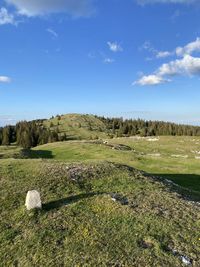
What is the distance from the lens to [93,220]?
18.9m


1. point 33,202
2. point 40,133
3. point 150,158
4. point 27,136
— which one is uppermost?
point 40,133

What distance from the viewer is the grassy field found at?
15.5m

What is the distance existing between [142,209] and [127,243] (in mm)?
4379

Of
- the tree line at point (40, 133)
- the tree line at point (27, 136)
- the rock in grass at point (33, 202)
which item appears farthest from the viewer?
the tree line at point (40, 133)

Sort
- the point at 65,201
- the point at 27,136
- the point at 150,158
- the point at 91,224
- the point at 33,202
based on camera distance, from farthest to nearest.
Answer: the point at 27,136 < the point at 150,158 < the point at 65,201 < the point at 33,202 < the point at 91,224

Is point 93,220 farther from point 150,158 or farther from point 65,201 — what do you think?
point 150,158

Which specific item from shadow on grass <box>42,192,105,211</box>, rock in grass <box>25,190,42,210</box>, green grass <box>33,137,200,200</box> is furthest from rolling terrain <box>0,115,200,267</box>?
green grass <box>33,137,200,200</box>

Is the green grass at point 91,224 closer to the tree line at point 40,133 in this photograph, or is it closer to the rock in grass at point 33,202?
the rock in grass at point 33,202

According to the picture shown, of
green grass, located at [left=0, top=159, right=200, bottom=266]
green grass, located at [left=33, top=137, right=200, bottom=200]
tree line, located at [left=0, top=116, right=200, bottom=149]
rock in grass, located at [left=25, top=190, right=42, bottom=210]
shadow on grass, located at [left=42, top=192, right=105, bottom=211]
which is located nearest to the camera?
green grass, located at [left=0, top=159, right=200, bottom=266]

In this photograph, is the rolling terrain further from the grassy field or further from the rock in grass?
the rock in grass

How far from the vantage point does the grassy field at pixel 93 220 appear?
15.5 meters

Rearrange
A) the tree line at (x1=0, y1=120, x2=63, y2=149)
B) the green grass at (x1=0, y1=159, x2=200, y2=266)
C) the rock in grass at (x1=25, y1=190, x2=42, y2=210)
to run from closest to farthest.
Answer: the green grass at (x1=0, y1=159, x2=200, y2=266)
the rock in grass at (x1=25, y1=190, x2=42, y2=210)
the tree line at (x1=0, y1=120, x2=63, y2=149)

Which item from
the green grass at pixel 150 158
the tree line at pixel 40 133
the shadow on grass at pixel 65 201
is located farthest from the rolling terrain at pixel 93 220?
the tree line at pixel 40 133

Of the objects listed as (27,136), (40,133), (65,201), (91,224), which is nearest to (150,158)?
(65,201)
